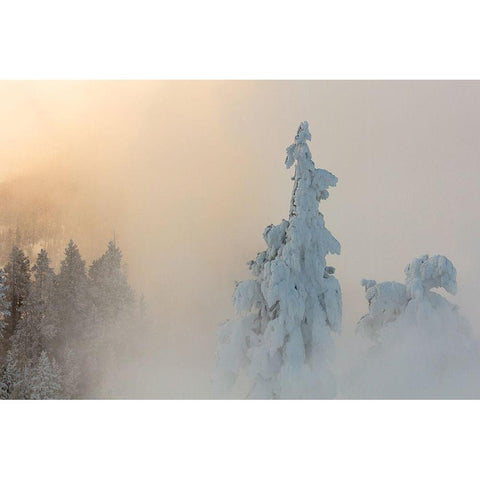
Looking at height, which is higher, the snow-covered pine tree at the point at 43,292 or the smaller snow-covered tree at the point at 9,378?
the snow-covered pine tree at the point at 43,292

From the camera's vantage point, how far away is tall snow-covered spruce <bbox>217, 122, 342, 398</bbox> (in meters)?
7.48

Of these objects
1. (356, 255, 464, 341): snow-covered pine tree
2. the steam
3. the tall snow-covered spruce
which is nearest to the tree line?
the steam

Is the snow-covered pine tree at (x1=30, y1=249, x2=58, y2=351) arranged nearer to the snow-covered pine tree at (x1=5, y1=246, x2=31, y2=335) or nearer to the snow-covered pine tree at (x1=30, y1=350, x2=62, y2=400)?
the snow-covered pine tree at (x1=5, y1=246, x2=31, y2=335)

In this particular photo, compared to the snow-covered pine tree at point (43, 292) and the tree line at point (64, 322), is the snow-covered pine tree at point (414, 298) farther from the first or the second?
the snow-covered pine tree at point (43, 292)

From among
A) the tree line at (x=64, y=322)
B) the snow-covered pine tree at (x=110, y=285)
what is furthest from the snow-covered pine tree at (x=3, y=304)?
the snow-covered pine tree at (x=110, y=285)

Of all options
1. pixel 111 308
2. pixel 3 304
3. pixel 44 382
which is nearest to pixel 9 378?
pixel 44 382

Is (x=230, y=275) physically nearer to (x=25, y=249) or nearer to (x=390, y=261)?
A: (x=390, y=261)

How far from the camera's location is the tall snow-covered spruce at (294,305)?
7.48 metres

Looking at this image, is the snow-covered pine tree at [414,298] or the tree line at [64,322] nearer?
the snow-covered pine tree at [414,298]

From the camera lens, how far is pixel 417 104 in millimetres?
8719
